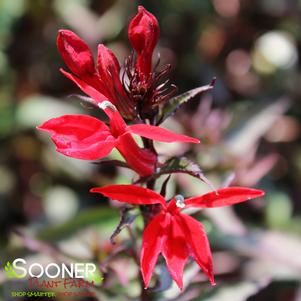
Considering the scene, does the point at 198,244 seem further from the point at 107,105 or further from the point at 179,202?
the point at 107,105

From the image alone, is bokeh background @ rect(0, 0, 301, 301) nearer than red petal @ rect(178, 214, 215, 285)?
No

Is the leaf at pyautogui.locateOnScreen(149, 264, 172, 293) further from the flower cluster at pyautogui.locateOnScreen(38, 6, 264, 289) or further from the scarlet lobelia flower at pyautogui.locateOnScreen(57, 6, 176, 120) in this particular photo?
the scarlet lobelia flower at pyautogui.locateOnScreen(57, 6, 176, 120)

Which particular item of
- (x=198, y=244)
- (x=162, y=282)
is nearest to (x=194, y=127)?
(x=162, y=282)

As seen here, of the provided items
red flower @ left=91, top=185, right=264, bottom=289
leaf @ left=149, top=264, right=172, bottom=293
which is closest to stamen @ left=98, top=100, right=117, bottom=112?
red flower @ left=91, top=185, right=264, bottom=289

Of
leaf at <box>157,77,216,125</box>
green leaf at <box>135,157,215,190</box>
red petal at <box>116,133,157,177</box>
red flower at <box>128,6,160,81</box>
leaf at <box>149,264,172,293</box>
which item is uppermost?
red flower at <box>128,6,160,81</box>

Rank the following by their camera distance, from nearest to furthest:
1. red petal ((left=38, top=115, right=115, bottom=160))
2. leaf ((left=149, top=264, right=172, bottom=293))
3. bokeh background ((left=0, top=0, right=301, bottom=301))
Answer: red petal ((left=38, top=115, right=115, bottom=160))
leaf ((left=149, top=264, right=172, bottom=293))
bokeh background ((left=0, top=0, right=301, bottom=301))

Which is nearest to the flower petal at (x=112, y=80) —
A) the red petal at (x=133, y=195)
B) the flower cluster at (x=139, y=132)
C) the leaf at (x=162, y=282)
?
the flower cluster at (x=139, y=132)

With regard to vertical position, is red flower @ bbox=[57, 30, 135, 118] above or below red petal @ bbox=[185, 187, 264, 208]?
above

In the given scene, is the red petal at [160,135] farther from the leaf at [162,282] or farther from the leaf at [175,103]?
the leaf at [162,282]

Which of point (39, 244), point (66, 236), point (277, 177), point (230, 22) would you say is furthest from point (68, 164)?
point (230, 22)
